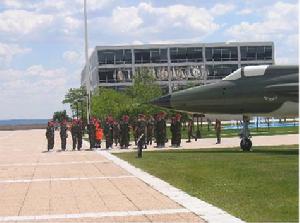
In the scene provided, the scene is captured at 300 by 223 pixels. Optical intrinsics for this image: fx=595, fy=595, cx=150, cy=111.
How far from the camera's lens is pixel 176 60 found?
4277 inches

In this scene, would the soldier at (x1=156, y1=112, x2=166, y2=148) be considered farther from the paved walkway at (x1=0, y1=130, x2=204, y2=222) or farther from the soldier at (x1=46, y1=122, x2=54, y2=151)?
the paved walkway at (x1=0, y1=130, x2=204, y2=222)

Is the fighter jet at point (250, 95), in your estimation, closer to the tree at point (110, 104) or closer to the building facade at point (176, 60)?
the tree at point (110, 104)

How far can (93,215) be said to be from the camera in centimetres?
921

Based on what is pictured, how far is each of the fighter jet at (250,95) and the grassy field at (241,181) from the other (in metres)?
2.30

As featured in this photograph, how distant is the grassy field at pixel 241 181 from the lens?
923 centimetres

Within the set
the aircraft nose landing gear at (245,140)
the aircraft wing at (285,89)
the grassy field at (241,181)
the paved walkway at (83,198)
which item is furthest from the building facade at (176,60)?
the paved walkway at (83,198)

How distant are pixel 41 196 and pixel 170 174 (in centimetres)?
417

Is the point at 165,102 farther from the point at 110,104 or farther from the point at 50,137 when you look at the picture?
the point at 110,104

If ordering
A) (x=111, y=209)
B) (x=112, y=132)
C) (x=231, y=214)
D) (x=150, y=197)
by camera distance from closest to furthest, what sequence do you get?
(x=231, y=214), (x=111, y=209), (x=150, y=197), (x=112, y=132)

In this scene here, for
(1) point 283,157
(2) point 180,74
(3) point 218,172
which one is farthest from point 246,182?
(2) point 180,74

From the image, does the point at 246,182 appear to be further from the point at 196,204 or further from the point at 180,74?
the point at 180,74

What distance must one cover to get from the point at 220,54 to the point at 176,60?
28.2 feet

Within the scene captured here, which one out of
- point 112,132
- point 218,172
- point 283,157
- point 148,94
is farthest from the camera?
point 148,94

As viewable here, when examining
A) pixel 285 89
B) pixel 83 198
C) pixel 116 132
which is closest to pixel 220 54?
pixel 116 132
